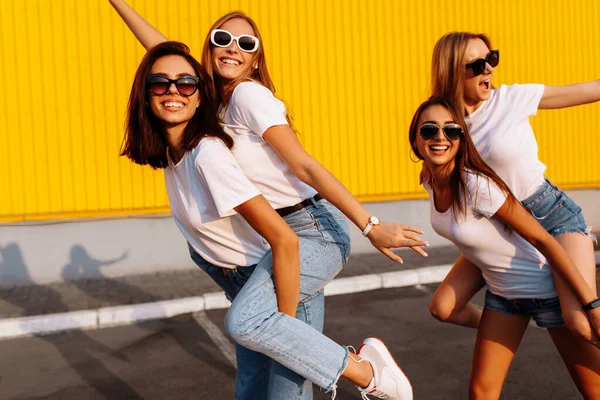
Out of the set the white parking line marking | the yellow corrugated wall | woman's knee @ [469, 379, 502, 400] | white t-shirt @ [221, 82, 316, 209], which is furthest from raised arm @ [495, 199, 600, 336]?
the yellow corrugated wall

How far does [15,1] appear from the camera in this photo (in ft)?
30.2

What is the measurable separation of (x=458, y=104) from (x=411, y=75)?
25.5 ft

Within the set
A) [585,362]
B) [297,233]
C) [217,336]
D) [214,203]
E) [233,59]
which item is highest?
[233,59]

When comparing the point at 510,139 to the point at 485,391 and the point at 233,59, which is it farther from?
the point at 233,59

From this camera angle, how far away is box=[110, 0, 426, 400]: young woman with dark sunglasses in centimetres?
297

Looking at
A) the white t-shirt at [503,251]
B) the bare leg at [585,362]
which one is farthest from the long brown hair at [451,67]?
the bare leg at [585,362]

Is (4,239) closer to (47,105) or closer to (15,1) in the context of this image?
(47,105)

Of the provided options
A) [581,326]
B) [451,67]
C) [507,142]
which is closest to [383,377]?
[581,326]

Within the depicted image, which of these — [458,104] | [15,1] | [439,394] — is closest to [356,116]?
[15,1]

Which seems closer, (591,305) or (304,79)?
(591,305)

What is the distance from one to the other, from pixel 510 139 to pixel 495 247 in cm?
52

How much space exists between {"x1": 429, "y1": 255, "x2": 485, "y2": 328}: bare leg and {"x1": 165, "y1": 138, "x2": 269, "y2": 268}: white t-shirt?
3.64 feet

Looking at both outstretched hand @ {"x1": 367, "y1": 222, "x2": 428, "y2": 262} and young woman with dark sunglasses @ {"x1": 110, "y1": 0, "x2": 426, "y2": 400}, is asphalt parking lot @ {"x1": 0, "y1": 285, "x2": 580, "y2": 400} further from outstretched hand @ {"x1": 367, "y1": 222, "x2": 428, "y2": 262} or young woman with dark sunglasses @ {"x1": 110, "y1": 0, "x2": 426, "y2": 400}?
outstretched hand @ {"x1": 367, "y1": 222, "x2": 428, "y2": 262}

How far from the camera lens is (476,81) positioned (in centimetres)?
376
